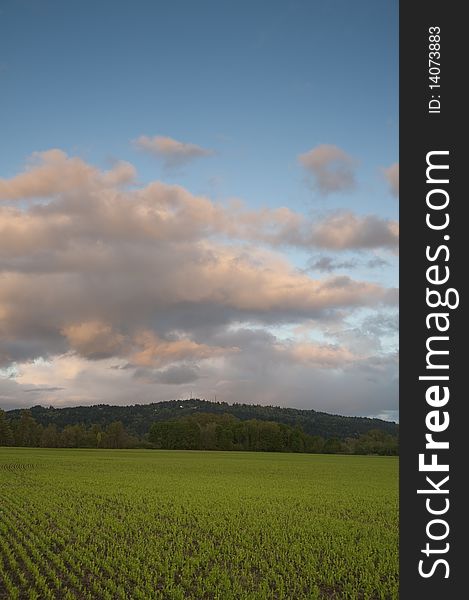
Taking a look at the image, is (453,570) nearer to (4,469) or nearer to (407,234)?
(407,234)

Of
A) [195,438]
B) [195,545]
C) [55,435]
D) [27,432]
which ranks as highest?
[195,545]

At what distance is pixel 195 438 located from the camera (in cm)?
14662

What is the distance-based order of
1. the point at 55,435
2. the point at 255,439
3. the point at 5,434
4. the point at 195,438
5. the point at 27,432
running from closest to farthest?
1. the point at 5,434
2. the point at 55,435
3. the point at 27,432
4. the point at 195,438
5. the point at 255,439

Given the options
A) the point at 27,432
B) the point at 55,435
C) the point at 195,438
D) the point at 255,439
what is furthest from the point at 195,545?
the point at 27,432

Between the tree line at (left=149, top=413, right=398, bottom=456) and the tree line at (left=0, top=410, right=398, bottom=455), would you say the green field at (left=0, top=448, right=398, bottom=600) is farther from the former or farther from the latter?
the tree line at (left=149, top=413, right=398, bottom=456)

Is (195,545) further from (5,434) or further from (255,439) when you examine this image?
(5,434)

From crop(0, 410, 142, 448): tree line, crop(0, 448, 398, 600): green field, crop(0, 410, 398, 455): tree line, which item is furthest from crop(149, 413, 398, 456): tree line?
crop(0, 448, 398, 600): green field

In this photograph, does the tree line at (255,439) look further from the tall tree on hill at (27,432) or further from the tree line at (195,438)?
Result: the tall tree on hill at (27,432)

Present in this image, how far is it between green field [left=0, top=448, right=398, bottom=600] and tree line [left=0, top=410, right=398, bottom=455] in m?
105

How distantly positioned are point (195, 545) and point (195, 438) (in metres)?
127

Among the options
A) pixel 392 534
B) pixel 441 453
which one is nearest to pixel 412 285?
pixel 441 453

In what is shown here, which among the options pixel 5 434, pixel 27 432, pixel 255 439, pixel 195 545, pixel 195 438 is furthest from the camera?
pixel 255 439

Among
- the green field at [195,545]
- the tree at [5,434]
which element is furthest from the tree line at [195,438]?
the green field at [195,545]

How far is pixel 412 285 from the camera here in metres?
8.70
